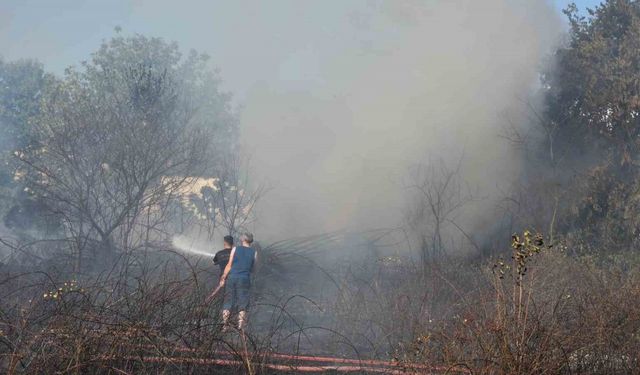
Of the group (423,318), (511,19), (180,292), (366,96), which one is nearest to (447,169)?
(366,96)

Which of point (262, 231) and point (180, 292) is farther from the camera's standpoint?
point (262, 231)

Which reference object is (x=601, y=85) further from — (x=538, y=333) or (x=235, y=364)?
(x=235, y=364)

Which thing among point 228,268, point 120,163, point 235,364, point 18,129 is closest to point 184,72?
point 18,129

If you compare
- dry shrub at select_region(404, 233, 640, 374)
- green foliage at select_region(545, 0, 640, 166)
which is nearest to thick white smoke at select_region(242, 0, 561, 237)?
green foliage at select_region(545, 0, 640, 166)

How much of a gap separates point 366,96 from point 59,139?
5819 millimetres

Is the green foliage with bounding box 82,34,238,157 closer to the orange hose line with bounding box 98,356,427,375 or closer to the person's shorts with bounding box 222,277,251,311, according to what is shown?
the person's shorts with bounding box 222,277,251,311

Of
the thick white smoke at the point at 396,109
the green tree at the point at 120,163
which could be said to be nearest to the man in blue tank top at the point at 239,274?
the green tree at the point at 120,163

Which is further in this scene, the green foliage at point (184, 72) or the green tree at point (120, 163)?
the green foliage at point (184, 72)

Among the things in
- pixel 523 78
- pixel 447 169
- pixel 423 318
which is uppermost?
pixel 523 78

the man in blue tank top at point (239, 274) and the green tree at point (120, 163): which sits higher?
the green tree at point (120, 163)

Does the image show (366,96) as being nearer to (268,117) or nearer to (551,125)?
(268,117)

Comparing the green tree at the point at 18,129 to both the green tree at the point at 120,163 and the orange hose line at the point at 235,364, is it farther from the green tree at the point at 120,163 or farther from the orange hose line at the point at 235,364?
the orange hose line at the point at 235,364

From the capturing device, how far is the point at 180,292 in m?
5.25

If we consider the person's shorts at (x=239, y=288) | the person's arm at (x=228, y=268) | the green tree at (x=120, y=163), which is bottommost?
the person's shorts at (x=239, y=288)
